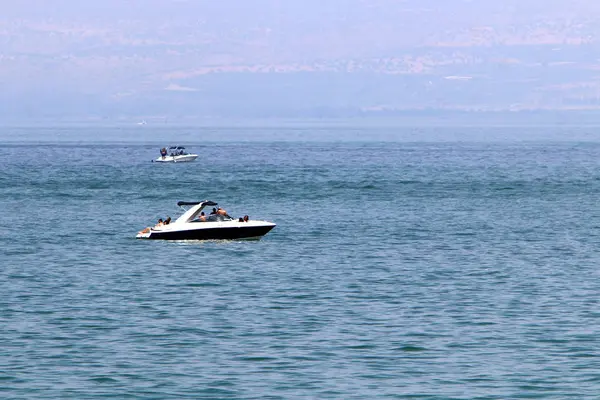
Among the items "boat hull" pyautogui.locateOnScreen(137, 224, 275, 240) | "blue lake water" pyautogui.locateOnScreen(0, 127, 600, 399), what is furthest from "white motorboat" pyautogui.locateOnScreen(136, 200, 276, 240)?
"blue lake water" pyautogui.locateOnScreen(0, 127, 600, 399)

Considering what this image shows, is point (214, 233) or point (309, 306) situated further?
point (214, 233)

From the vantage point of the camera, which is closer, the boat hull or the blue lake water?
the blue lake water

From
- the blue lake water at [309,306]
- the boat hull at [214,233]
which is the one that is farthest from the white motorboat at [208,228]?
the blue lake water at [309,306]

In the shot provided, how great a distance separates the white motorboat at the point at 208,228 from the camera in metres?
71.4

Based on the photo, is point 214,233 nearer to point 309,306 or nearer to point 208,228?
point 208,228

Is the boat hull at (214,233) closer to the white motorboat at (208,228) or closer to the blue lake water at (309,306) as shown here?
the white motorboat at (208,228)

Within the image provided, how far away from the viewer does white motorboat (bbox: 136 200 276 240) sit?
234 feet

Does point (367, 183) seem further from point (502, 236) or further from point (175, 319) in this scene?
point (175, 319)

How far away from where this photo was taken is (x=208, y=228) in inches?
2803

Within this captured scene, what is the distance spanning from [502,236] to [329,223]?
15.2 meters

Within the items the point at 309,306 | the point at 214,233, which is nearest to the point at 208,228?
the point at 214,233

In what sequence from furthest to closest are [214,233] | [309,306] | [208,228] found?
[214,233] < [208,228] < [309,306]

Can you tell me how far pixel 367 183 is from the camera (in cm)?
14075

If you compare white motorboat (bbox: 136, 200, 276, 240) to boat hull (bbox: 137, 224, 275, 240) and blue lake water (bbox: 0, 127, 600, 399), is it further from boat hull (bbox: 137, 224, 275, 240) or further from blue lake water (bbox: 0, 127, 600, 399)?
blue lake water (bbox: 0, 127, 600, 399)
